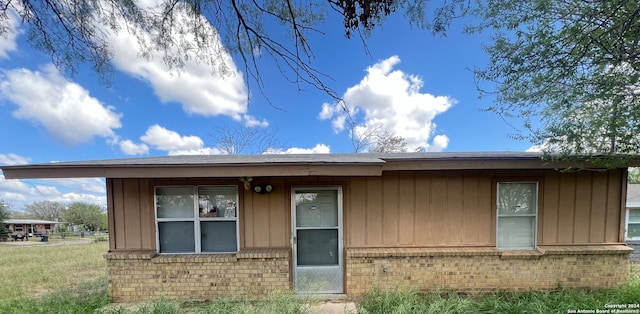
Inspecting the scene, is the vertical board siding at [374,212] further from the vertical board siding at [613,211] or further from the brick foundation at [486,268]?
the vertical board siding at [613,211]

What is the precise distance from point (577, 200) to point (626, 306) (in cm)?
159

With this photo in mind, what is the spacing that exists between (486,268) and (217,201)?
15.3 feet

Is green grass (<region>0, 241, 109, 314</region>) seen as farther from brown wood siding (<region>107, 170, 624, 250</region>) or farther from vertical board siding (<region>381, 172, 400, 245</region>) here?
vertical board siding (<region>381, 172, 400, 245</region>)

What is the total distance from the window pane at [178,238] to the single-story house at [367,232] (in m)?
0.02

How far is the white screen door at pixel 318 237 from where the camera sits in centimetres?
446

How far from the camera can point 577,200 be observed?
178 inches

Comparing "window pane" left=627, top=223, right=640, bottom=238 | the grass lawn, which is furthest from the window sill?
"window pane" left=627, top=223, right=640, bottom=238

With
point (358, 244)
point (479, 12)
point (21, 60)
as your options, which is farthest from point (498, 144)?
point (21, 60)

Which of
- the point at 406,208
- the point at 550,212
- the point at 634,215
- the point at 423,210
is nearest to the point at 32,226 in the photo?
the point at 406,208

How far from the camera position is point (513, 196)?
4.55m

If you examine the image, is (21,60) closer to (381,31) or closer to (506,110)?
(381,31)

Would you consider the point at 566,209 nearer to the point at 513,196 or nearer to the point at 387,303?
the point at 513,196

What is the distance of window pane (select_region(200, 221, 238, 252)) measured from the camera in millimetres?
4461

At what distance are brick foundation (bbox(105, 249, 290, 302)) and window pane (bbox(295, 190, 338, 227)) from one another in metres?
0.65
